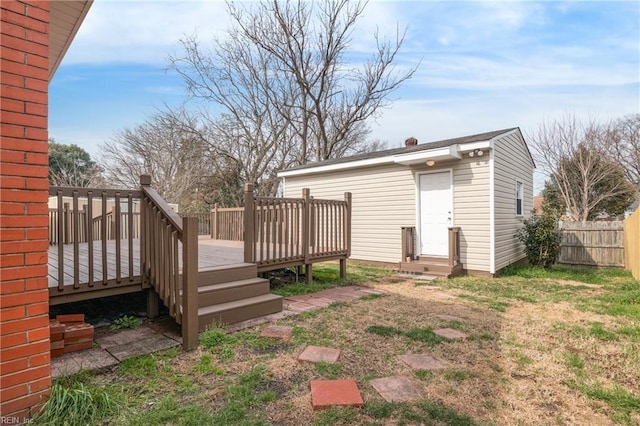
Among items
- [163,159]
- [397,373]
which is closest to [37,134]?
[397,373]

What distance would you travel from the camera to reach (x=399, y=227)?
833 centimetres

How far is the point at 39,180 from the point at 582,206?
798 inches

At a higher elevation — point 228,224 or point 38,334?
point 228,224

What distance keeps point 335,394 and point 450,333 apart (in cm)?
180

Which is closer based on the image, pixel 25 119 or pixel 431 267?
pixel 25 119

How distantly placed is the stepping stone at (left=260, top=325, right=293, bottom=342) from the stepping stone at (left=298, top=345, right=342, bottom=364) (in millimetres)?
335

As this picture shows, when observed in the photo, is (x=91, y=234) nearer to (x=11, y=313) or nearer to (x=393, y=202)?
(x=11, y=313)

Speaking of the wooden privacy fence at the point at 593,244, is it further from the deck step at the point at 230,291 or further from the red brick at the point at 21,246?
the red brick at the point at 21,246

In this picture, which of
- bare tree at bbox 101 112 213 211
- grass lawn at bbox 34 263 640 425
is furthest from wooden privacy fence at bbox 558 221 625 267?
bare tree at bbox 101 112 213 211

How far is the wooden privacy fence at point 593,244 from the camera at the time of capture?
8547 mm

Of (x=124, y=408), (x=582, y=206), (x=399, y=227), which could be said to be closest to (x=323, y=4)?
(x=399, y=227)

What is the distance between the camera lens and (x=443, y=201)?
7.66 metres

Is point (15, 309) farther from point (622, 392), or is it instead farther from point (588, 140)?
point (588, 140)

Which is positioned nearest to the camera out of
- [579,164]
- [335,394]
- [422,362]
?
[335,394]
